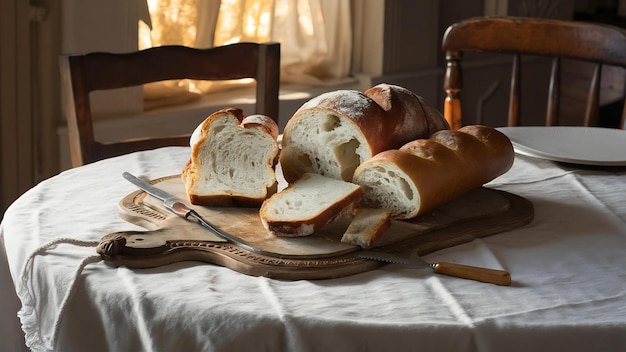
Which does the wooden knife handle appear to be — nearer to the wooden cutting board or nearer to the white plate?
the wooden cutting board

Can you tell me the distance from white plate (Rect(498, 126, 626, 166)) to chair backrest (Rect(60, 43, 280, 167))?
54 centimetres

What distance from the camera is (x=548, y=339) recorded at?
927mm

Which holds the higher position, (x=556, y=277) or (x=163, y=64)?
(x=163, y=64)

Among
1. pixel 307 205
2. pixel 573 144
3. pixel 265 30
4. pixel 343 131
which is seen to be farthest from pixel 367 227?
pixel 265 30

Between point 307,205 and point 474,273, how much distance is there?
0.23 metres

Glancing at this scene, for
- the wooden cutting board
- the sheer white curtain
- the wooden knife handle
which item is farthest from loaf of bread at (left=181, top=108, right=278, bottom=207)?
the sheer white curtain

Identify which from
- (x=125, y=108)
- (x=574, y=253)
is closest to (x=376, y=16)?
(x=125, y=108)

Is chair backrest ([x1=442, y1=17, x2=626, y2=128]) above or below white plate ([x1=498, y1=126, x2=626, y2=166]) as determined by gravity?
above

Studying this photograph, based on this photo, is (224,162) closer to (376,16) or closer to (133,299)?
(133,299)

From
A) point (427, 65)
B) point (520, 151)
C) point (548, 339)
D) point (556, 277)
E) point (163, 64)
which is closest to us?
point (548, 339)

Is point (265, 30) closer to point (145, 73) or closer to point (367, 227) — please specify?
point (145, 73)

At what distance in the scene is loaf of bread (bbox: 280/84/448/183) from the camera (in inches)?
50.1

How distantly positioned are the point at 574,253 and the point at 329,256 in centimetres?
31

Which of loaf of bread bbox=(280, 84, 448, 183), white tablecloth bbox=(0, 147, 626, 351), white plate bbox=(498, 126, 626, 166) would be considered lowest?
white tablecloth bbox=(0, 147, 626, 351)
